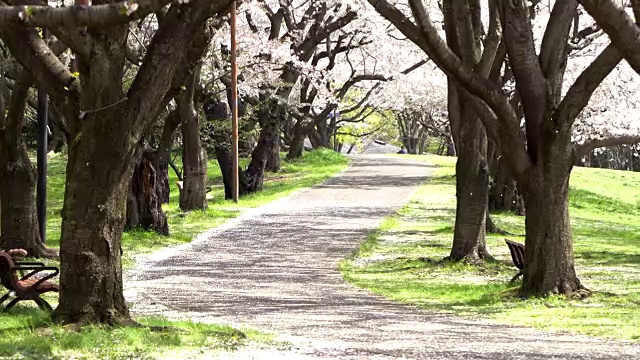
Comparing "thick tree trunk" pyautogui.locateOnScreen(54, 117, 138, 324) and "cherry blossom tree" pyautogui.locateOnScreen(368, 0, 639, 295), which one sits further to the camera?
→ "cherry blossom tree" pyautogui.locateOnScreen(368, 0, 639, 295)

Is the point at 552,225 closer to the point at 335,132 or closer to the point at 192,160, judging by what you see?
the point at 192,160

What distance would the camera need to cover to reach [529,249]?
14.9m

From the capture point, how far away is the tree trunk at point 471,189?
19.5m

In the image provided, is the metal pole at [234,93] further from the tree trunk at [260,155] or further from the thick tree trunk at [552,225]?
the thick tree trunk at [552,225]

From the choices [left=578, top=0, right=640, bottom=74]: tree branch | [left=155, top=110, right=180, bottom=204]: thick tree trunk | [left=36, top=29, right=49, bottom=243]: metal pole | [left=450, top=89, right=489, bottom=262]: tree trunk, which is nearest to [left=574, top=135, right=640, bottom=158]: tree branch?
[left=578, top=0, right=640, bottom=74]: tree branch

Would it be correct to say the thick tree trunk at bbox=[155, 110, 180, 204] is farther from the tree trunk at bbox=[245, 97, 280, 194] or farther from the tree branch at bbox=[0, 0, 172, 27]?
the tree branch at bbox=[0, 0, 172, 27]

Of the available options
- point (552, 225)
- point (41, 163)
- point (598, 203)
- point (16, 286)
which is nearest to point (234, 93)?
point (41, 163)

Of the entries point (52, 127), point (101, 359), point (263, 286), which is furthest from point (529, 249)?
point (52, 127)

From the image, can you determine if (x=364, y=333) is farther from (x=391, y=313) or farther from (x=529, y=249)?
(x=529, y=249)

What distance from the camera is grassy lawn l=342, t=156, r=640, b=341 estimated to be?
13.1m

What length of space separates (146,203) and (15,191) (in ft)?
18.1

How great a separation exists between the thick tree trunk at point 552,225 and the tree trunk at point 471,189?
4.86 metres

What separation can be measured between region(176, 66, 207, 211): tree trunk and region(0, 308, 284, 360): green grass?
53.5 feet

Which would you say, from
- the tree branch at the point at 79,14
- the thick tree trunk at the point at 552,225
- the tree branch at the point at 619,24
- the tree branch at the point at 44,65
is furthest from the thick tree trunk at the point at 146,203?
the tree branch at the point at 79,14
